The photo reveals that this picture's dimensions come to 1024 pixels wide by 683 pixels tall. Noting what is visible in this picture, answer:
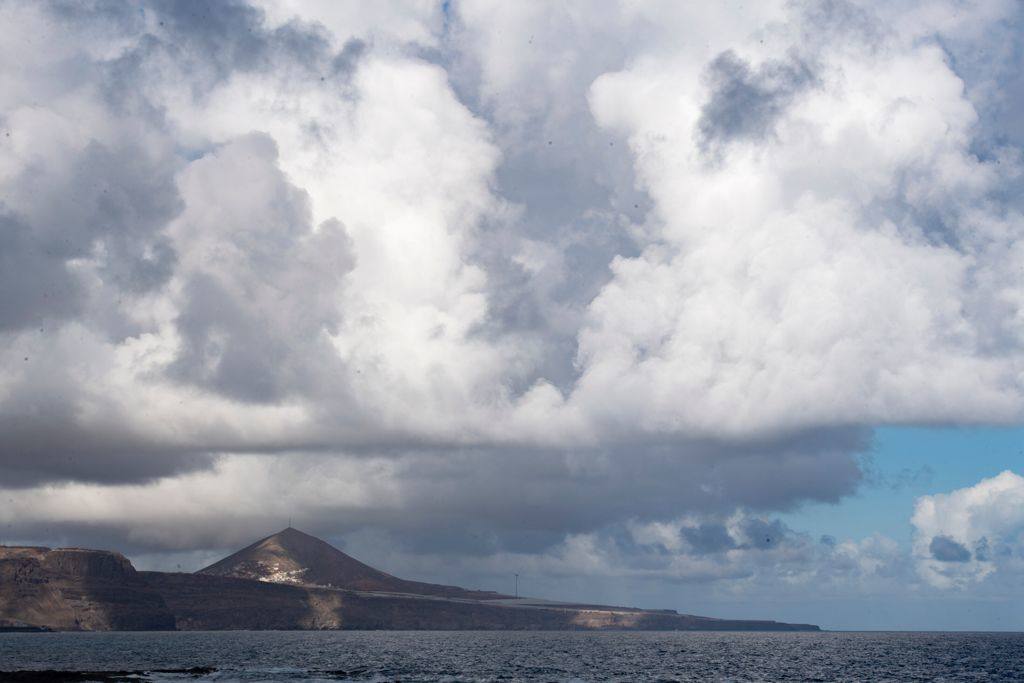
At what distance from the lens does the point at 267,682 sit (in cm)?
19938

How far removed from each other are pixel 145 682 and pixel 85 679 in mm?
11413

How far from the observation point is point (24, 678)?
189 m

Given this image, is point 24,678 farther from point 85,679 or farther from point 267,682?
point 267,682

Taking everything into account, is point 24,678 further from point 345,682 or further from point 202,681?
point 345,682

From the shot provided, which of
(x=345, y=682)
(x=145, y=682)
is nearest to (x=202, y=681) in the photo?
(x=145, y=682)

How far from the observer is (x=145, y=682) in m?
188

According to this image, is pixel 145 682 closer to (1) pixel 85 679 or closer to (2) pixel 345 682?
(1) pixel 85 679

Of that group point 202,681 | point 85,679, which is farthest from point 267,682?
point 85,679

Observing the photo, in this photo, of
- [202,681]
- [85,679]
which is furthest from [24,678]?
[202,681]

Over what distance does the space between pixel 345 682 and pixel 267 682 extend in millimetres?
14375

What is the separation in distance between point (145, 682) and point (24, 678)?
69.7 ft

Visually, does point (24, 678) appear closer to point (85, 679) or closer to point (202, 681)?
point (85, 679)

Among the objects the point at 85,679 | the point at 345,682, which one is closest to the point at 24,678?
the point at 85,679

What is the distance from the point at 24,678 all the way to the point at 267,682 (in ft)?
136
